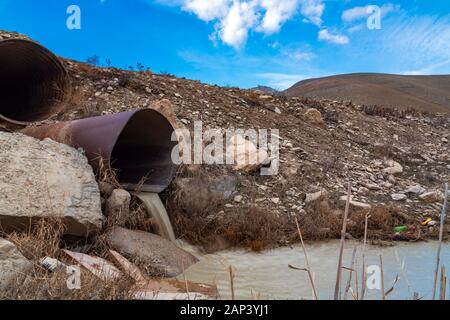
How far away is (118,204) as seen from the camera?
13.6 feet

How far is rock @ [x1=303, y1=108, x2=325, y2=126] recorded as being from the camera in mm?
9023

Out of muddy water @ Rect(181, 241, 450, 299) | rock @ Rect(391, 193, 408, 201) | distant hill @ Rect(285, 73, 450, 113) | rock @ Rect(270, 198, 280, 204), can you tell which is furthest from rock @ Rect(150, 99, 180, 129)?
distant hill @ Rect(285, 73, 450, 113)

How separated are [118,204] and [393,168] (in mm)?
4879

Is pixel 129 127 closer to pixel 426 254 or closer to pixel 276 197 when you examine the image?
pixel 276 197

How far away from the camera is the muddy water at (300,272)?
3.36m

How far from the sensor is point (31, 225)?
131 inches

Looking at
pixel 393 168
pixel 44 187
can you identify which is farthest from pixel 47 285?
pixel 393 168

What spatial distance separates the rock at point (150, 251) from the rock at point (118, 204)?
0.74ft

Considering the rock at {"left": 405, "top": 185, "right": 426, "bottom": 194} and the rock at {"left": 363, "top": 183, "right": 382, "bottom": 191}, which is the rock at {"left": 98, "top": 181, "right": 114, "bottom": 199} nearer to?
the rock at {"left": 363, "top": 183, "right": 382, "bottom": 191}
